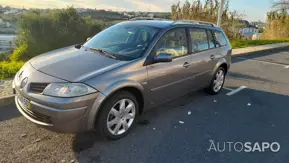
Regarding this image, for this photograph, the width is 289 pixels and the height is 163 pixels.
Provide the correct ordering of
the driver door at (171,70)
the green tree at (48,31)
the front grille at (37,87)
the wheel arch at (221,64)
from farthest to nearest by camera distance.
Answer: the green tree at (48,31), the wheel arch at (221,64), the driver door at (171,70), the front grille at (37,87)

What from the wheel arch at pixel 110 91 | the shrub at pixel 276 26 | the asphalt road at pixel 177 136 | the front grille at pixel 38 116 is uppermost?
the shrub at pixel 276 26

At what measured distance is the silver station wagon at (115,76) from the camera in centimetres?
267

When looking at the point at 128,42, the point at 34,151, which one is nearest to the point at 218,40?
the point at 128,42

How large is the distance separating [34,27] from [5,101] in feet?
20.7

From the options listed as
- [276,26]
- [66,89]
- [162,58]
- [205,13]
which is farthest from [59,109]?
[276,26]

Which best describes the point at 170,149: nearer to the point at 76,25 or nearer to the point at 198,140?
the point at 198,140

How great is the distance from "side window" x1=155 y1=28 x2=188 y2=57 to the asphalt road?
3.72 feet

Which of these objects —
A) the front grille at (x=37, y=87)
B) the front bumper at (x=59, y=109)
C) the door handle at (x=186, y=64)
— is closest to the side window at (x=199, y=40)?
the door handle at (x=186, y=64)

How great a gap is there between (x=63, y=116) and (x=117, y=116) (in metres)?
0.77

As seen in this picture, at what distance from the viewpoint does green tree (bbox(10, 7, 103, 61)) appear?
9.15 m

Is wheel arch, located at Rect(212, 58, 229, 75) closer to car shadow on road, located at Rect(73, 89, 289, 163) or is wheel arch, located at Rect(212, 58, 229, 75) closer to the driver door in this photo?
car shadow on road, located at Rect(73, 89, 289, 163)

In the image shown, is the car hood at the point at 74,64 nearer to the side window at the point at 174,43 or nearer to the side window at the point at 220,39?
the side window at the point at 174,43

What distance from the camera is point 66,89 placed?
2.64 m

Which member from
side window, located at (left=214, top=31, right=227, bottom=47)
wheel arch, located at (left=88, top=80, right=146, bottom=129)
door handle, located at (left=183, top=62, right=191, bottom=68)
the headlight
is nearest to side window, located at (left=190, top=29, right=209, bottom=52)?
door handle, located at (left=183, top=62, right=191, bottom=68)
